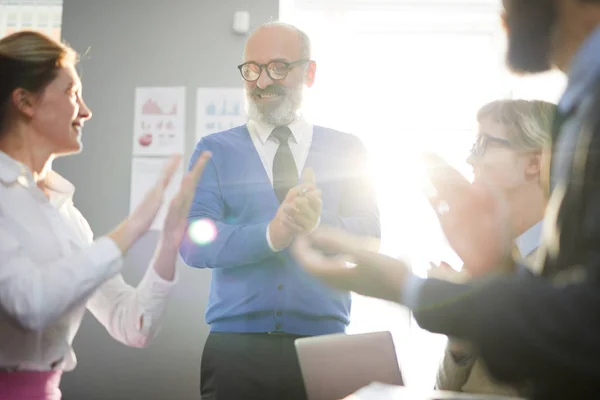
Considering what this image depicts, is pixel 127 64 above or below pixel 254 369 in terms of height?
above

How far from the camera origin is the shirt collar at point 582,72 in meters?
0.75

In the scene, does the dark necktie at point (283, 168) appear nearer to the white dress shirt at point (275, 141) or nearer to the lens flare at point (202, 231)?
the white dress shirt at point (275, 141)

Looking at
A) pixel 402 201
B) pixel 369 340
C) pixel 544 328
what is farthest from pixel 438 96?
pixel 544 328

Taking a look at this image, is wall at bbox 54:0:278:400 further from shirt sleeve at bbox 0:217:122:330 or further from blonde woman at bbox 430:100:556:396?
shirt sleeve at bbox 0:217:122:330

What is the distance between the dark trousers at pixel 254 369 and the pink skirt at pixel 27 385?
0.52m

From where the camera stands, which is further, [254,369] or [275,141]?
[275,141]

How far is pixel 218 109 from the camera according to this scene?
10.6ft

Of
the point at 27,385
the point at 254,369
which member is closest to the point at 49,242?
the point at 27,385

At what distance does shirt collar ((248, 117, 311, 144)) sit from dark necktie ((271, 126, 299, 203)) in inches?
0.9

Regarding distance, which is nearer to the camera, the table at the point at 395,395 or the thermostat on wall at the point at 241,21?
the table at the point at 395,395

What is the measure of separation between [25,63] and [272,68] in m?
0.77

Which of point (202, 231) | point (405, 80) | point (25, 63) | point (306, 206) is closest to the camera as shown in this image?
point (25, 63)

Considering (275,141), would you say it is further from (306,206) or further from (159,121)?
(159,121)

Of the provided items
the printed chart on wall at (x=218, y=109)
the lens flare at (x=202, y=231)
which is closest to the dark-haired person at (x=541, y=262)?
the lens flare at (x=202, y=231)
